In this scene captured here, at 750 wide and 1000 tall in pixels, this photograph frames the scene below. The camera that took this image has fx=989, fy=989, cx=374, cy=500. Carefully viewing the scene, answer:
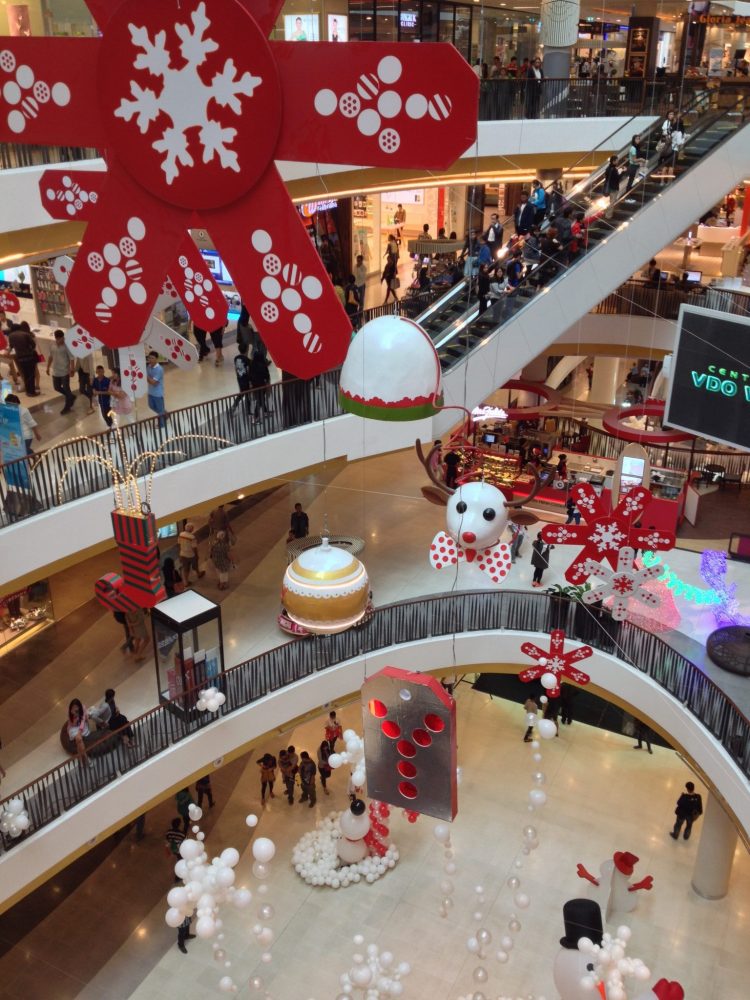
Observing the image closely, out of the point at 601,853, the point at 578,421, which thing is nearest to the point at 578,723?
the point at 601,853

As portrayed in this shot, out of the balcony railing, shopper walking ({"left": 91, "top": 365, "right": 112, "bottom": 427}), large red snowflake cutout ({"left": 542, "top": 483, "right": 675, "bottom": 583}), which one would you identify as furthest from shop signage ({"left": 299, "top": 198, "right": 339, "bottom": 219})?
large red snowflake cutout ({"left": 542, "top": 483, "right": 675, "bottom": 583})

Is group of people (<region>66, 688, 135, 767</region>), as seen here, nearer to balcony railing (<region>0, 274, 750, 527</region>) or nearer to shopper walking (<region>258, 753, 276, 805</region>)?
balcony railing (<region>0, 274, 750, 527</region>)

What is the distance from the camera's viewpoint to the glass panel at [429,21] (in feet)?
74.4

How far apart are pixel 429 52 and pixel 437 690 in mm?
3901

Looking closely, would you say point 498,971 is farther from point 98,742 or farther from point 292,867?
point 98,742

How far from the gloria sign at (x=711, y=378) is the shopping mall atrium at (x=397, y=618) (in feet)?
0.14

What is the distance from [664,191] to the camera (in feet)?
55.4

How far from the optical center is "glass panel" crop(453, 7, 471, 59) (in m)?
24.6

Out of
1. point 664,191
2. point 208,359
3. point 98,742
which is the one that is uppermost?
point 664,191

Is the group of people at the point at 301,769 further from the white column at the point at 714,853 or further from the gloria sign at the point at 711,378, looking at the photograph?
the gloria sign at the point at 711,378

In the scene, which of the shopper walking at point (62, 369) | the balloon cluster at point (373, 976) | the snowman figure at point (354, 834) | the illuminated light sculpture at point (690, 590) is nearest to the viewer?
the balloon cluster at point (373, 976)

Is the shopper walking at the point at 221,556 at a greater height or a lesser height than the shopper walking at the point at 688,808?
greater

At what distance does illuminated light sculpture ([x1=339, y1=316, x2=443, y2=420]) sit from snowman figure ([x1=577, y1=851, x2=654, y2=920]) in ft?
34.8

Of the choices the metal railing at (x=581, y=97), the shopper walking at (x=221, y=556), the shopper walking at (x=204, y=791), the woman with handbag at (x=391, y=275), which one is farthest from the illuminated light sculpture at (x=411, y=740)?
the woman with handbag at (x=391, y=275)
